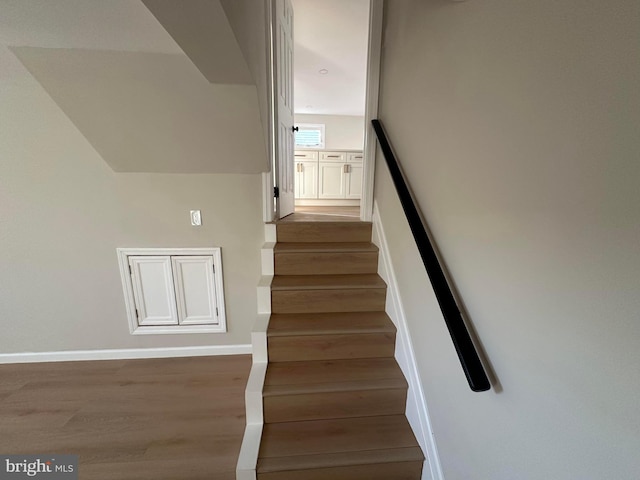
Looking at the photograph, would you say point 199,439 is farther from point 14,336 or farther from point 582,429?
point 14,336

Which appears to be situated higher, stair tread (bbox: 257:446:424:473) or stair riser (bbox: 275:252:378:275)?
stair riser (bbox: 275:252:378:275)

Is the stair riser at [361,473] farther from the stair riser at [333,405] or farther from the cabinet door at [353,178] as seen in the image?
the cabinet door at [353,178]

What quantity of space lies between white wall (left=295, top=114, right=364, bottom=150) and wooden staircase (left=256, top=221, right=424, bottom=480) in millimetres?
4987

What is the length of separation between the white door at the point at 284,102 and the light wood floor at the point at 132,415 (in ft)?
4.75

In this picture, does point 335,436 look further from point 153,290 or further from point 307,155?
point 307,155

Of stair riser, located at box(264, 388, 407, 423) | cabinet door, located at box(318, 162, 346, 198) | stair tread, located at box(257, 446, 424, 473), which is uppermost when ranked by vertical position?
cabinet door, located at box(318, 162, 346, 198)

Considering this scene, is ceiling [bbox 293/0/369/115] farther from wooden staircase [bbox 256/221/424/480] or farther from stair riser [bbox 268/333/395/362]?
stair riser [bbox 268/333/395/362]

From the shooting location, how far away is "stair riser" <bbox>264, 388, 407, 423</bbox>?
1.25 m

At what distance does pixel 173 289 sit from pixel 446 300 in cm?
190

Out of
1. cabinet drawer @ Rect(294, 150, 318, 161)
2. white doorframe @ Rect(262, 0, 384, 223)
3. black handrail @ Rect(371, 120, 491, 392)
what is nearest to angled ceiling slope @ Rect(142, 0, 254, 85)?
white doorframe @ Rect(262, 0, 384, 223)

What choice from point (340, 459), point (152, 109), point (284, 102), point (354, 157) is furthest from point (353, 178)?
point (340, 459)

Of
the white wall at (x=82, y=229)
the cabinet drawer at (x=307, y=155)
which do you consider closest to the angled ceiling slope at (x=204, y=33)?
the white wall at (x=82, y=229)

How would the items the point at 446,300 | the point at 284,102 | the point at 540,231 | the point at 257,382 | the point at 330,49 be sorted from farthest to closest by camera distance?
the point at 330,49 → the point at 284,102 → the point at 257,382 → the point at 446,300 → the point at 540,231

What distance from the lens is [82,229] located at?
1768 mm
